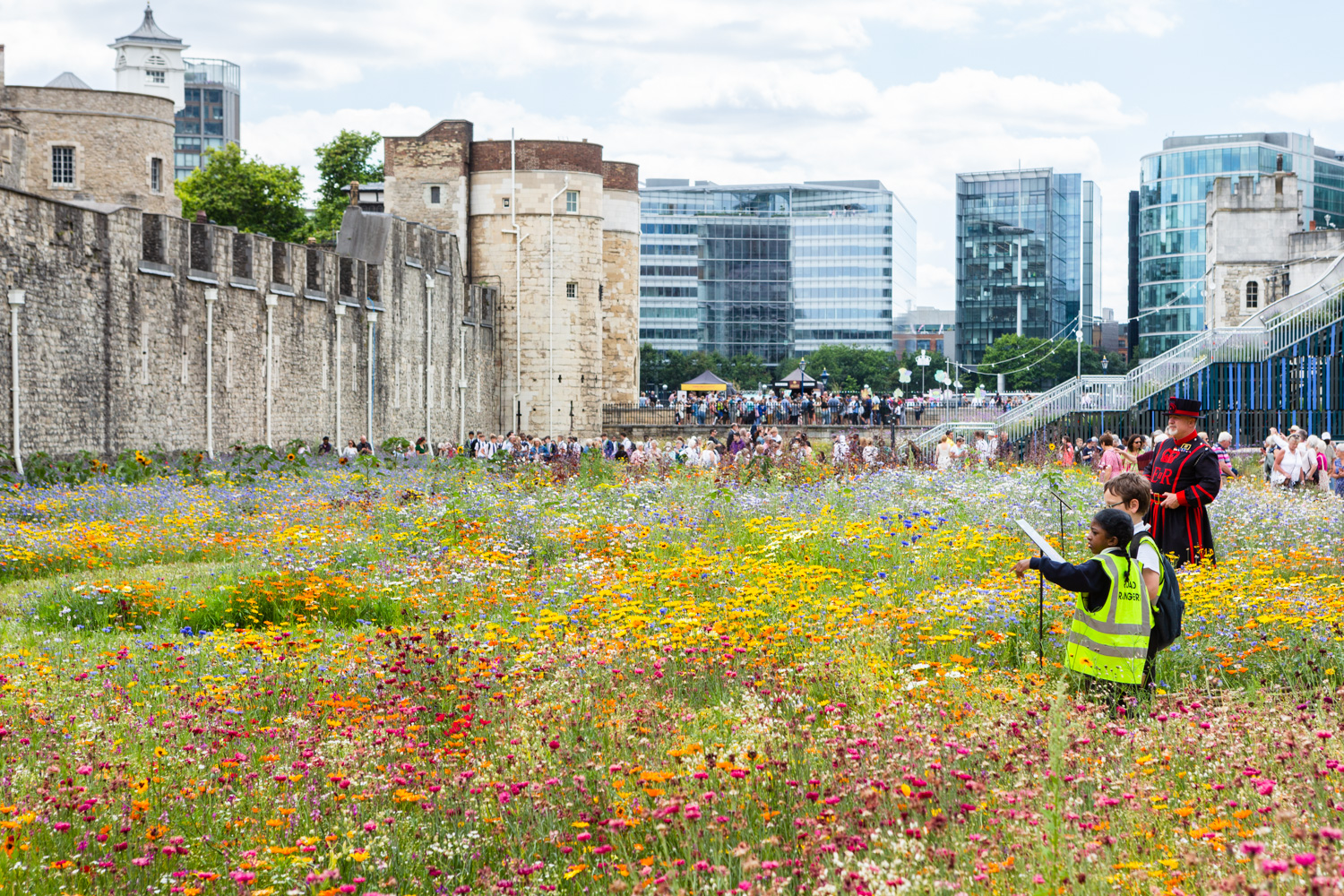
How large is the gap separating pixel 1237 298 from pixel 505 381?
33.2 m

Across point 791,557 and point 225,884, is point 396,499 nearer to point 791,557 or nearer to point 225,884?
point 791,557

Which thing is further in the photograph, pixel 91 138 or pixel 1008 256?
pixel 1008 256

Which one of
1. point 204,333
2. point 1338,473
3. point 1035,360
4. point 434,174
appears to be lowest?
point 1338,473

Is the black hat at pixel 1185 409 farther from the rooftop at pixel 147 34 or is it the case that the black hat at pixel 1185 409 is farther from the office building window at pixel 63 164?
the rooftop at pixel 147 34

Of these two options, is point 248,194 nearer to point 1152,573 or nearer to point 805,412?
point 805,412

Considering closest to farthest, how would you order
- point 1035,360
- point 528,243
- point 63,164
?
point 528,243 < point 63,164 < point 1035,360

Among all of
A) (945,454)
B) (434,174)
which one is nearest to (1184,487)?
(945,454)

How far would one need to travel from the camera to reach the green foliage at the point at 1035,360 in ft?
341

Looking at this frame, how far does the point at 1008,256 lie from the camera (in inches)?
6225

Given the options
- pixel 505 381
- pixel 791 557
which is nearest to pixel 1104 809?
pixel 791 557

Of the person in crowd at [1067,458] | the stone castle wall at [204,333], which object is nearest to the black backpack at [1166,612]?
the person in crowd at [1067,458]

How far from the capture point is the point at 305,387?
31.8 meters

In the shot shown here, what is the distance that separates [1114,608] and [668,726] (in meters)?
2.01

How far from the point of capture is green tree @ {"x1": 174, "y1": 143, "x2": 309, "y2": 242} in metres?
54.2
